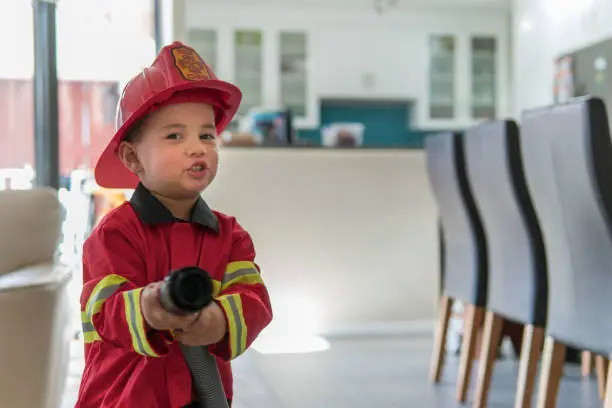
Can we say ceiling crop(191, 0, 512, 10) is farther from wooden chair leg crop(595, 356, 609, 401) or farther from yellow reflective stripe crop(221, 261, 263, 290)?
yellow reflective stripe crop(221, 261, 263, 290)

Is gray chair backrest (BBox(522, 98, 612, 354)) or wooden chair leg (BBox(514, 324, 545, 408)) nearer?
gray chair backrest (BBox(522, 98, 612, 354))

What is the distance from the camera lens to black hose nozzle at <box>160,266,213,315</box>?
0.84 metres

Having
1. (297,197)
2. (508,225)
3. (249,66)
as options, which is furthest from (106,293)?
(249,66)

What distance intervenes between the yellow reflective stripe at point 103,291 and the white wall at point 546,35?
423cm

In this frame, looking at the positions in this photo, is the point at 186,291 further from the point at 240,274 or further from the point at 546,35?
the point at 546,35

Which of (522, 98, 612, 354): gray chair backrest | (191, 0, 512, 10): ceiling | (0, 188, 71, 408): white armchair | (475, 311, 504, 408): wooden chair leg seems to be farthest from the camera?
(191, 0, 512, 10): ceiling

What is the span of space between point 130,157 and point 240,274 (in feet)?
0.83

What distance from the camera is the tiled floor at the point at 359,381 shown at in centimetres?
259

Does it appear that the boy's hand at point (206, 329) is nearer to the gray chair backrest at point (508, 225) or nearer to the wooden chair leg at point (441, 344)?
the gray chair backrest at point (508, 225)

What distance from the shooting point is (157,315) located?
888mm

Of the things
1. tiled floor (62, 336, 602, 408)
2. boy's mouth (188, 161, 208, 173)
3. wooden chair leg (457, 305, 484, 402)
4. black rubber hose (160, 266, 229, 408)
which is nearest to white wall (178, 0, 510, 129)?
tiled floor (62, 336, 602, 408)

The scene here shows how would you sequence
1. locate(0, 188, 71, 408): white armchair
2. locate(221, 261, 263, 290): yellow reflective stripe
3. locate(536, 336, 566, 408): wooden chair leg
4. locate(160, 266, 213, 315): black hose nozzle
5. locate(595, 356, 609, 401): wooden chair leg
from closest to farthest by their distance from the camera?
locate(160, 266, 213, 315): black hose nozzle
locate(221, 261, 263, 290): yellow reflective stripe
locate(0, 188, 71, 408): white armchair
locate(536, 336, 566, 408): wooden chair leg
locate(595, 356, 609, 401): wooden chair leg

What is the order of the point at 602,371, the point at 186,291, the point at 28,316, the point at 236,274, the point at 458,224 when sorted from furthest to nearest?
the point at 458,224
the point at 602,371
the point at 28,316
the point at 236,274
the point at 186,291

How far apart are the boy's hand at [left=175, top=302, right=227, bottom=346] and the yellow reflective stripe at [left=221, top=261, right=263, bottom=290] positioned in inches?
4.8
